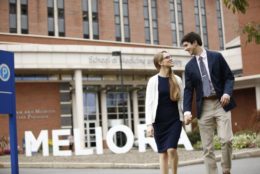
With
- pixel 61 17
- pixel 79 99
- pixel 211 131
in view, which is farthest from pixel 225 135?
pixel 61 17

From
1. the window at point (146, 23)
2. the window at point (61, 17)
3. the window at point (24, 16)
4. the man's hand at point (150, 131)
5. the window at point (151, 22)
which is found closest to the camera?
the man's hand at point (150, 131)

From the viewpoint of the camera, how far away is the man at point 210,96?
21.2 ft

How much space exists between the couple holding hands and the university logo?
224 cm

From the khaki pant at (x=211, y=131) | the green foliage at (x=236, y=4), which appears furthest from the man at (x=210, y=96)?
the green foliage at (x=236, y=4)

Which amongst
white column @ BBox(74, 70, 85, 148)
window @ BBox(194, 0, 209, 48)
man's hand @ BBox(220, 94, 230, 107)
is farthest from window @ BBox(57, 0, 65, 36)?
man's hand @ BBox(220, 94, 230, 107)

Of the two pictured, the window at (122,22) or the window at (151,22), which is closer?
the window at (122,22)

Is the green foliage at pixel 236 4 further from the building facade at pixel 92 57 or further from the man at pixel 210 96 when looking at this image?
the building facade at pixel 92 57

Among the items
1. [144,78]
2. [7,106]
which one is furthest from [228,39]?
[7,106]

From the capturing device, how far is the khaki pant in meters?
6.43

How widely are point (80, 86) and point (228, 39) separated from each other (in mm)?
30993

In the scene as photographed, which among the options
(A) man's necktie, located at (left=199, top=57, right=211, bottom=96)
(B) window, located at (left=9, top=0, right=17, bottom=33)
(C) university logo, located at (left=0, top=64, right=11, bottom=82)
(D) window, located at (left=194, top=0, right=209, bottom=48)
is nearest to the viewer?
(A) man's necktie, located at (left=199, top=57, right=211, bottom=96)

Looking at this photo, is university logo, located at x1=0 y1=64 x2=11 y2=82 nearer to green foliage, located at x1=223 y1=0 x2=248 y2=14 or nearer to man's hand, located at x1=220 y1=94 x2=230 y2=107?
man's hand, located at x1=220 y1=94 x2=230 y2=107

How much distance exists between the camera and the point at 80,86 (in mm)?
39188

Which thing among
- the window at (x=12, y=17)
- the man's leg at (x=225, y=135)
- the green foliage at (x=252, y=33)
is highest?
the window at (x=12, y=17)
